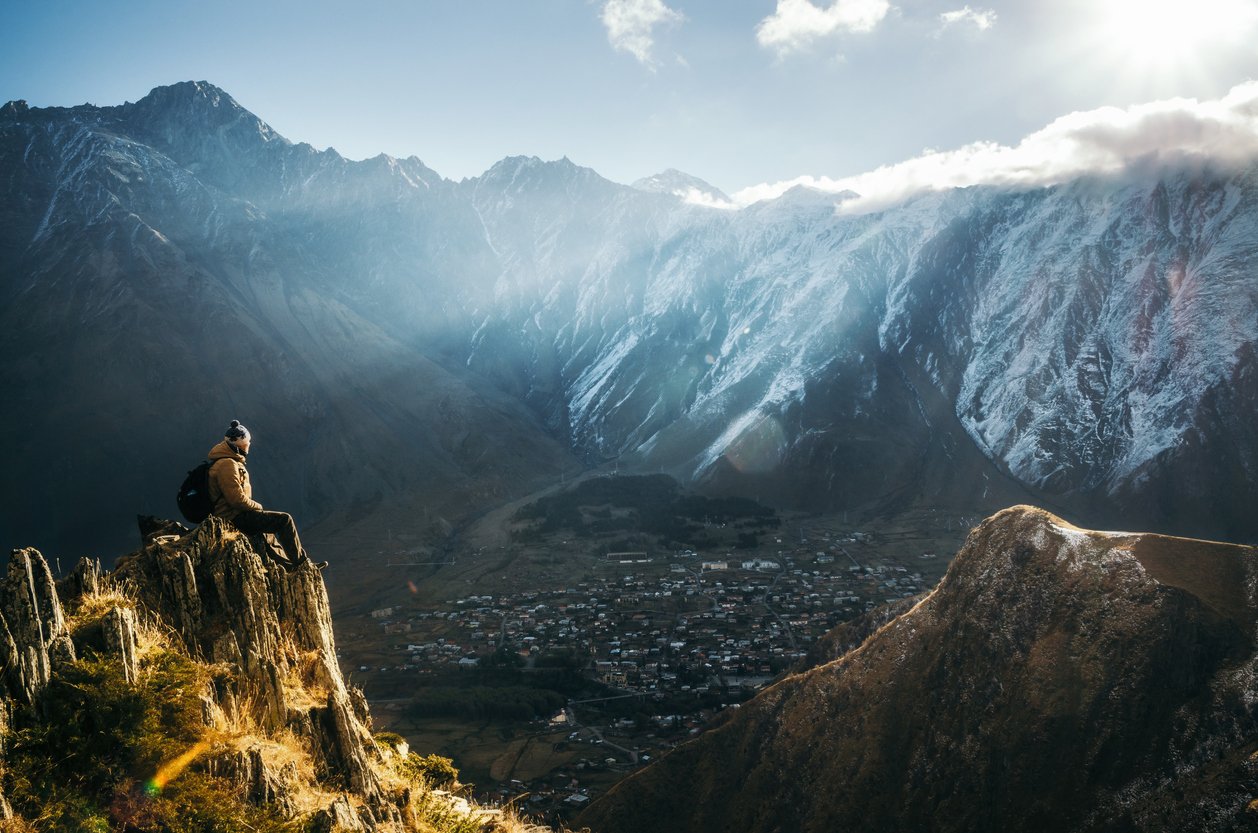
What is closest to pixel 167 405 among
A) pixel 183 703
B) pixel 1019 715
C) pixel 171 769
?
pixel 1019 715

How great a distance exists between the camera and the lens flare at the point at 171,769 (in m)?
10.4

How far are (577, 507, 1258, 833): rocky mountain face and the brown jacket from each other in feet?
113

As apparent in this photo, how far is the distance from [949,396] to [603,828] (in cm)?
17303

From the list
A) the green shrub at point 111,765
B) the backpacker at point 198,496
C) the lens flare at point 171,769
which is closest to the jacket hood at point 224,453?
the backpacker at point 198,496

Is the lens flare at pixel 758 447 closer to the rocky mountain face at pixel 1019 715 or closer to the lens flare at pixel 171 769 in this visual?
the rocky mountain face at pixel 1019 715

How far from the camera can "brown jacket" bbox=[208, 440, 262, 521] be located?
14.2 meters

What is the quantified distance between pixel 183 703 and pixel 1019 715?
3787cm

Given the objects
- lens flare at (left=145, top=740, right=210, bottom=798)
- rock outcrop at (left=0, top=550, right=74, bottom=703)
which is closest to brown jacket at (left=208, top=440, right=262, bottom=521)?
rock outcrop at (left=0, top=550, right=74, bottom=703)

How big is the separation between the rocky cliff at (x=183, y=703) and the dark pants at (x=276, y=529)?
34 centimetres

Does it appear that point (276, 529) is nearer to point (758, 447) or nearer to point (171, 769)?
point (171, 769)

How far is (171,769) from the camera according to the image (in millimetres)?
10727

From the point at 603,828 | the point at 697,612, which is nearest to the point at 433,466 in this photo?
the point at 697,612

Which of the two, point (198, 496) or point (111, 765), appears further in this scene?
point (198, 496)

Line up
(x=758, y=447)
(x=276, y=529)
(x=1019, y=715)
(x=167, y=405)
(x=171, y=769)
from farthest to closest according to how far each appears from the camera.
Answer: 1. (x=758, y=447)
2. (x=167, y=405)
3. (x=1019, y=715)
4. (x=276, y=529)
5. (x=171, y=769)
